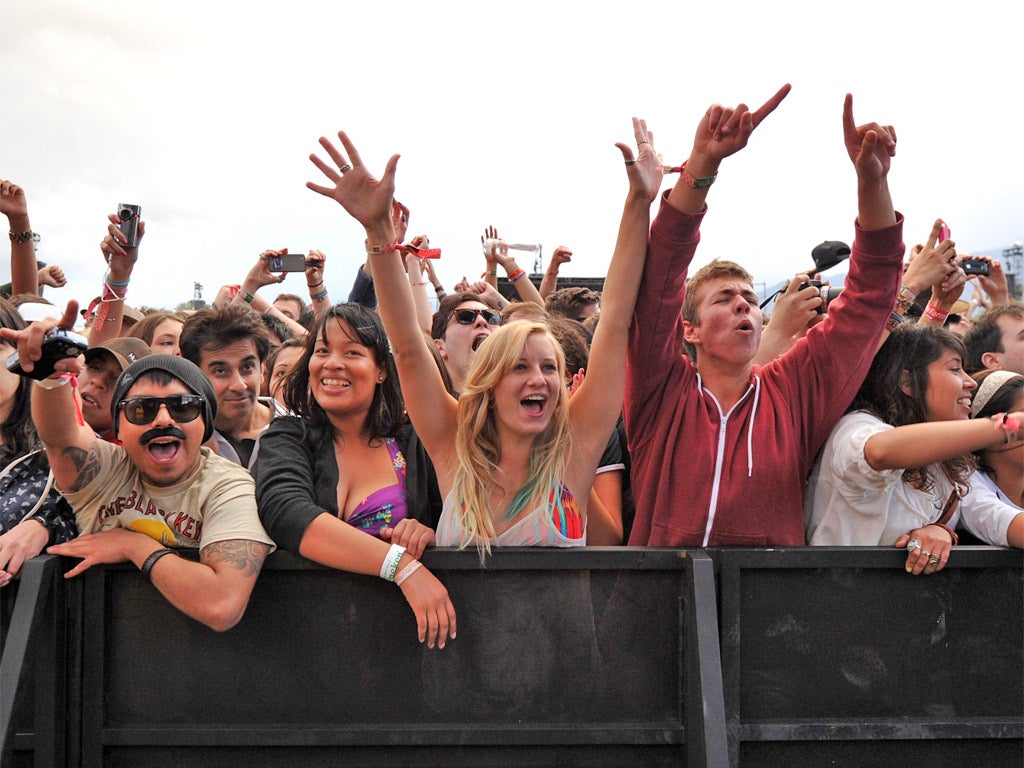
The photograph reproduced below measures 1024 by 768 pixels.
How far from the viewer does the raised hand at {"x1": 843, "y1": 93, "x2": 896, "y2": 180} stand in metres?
2.75

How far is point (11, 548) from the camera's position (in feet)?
7.68

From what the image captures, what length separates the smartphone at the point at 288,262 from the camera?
19.6 ft

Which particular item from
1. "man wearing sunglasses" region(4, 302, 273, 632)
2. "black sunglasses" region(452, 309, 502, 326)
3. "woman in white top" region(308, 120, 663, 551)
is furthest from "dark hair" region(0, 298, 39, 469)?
"black sunglasses" region(452, 309, 502, 326)

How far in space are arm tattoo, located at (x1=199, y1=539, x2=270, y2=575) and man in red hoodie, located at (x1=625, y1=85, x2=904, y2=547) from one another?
1.22 metres

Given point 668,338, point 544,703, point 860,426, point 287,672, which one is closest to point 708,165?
point 668,338

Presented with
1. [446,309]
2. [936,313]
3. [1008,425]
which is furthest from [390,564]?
[936,313]

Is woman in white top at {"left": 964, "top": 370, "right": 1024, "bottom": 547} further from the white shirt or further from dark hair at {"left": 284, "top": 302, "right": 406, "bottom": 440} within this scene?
dark hair at {"left": 284, "top": 302, "right": 406, "bottom": 440}

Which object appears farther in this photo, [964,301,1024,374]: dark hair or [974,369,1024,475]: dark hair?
[964,301,1024,374]: dark hair

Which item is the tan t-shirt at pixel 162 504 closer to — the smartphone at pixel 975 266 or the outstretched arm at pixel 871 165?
the outstretched arm at pixel 871 165

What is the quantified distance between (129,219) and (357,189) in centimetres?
191

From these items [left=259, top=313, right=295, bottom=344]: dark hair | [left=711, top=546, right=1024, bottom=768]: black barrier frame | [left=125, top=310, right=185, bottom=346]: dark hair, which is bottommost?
[left=711, top=546, right=1024, bottom=768]: black barrier frame

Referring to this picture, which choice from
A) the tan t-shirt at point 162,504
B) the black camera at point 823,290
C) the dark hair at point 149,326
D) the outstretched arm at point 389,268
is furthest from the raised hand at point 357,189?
the dark hair at point 149,326

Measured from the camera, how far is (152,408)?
8.12 ft

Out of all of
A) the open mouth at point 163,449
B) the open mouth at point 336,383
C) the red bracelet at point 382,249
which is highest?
the red bracelet at point 382,249
